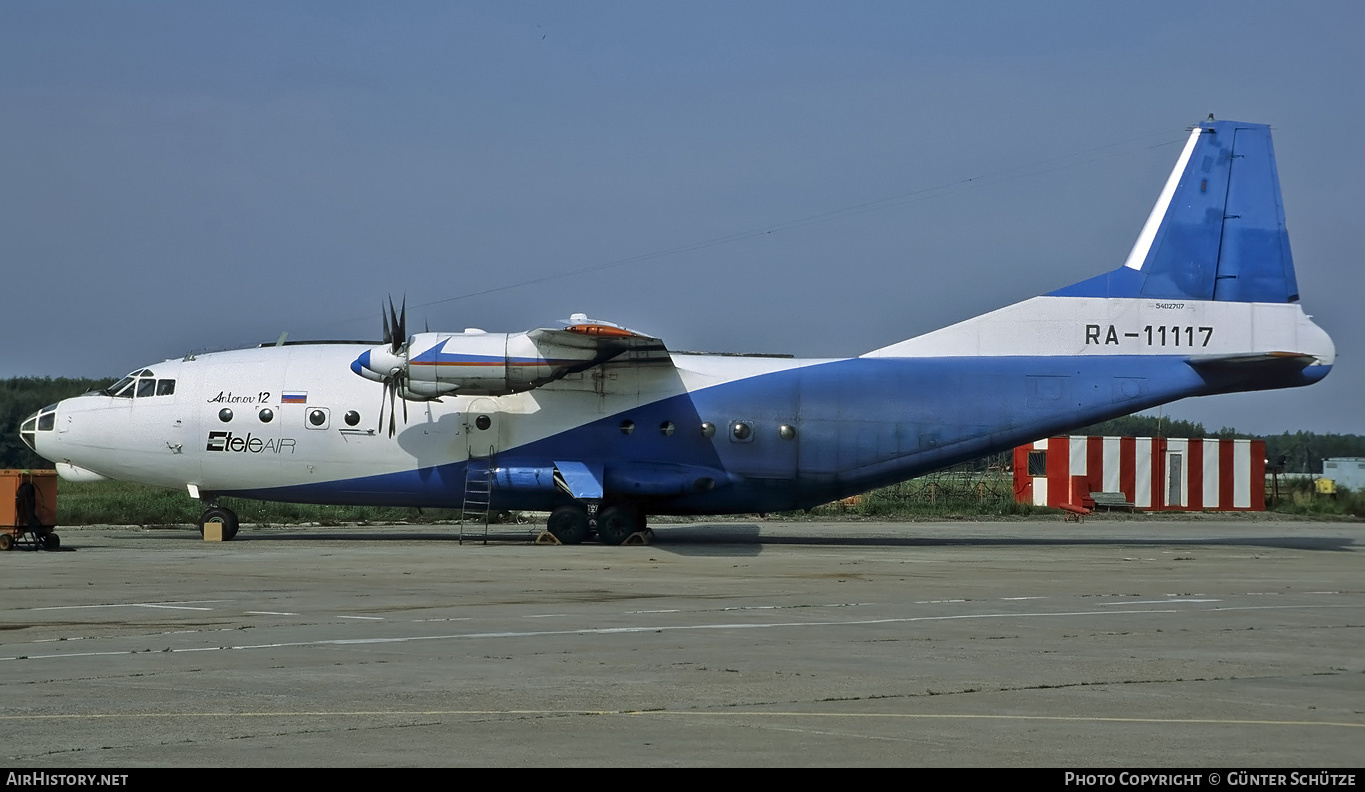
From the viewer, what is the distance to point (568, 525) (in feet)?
96.6

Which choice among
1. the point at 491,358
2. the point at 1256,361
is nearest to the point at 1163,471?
the point at 1256,361

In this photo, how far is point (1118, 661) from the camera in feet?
39.4

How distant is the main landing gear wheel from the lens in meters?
29.6

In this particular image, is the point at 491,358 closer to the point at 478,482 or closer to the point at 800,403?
the point at 478,482

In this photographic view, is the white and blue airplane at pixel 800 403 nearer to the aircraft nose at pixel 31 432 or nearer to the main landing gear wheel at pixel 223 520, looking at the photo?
the main landing gear wheel at pixel 223 520

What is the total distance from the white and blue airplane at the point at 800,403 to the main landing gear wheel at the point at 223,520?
7cm

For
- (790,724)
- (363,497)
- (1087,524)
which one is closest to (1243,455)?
(1087,524)

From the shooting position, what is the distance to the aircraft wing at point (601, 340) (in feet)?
88.4

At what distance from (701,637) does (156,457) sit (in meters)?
20.5

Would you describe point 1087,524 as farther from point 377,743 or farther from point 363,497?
point 377,743

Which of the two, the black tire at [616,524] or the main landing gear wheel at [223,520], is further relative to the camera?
the main landing gear wheel at [223,520]

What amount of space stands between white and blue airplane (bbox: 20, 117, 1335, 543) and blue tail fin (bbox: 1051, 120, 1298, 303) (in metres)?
0.05

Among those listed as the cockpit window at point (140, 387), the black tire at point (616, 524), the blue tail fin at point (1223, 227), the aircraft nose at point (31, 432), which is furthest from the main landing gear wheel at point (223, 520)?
the blue tail fin at point (1223, 227)

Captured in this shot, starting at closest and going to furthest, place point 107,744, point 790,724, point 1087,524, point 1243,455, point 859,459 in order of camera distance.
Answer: point 107,744
point 790,724
point 859,459
point 1087,524
point 1243,455
